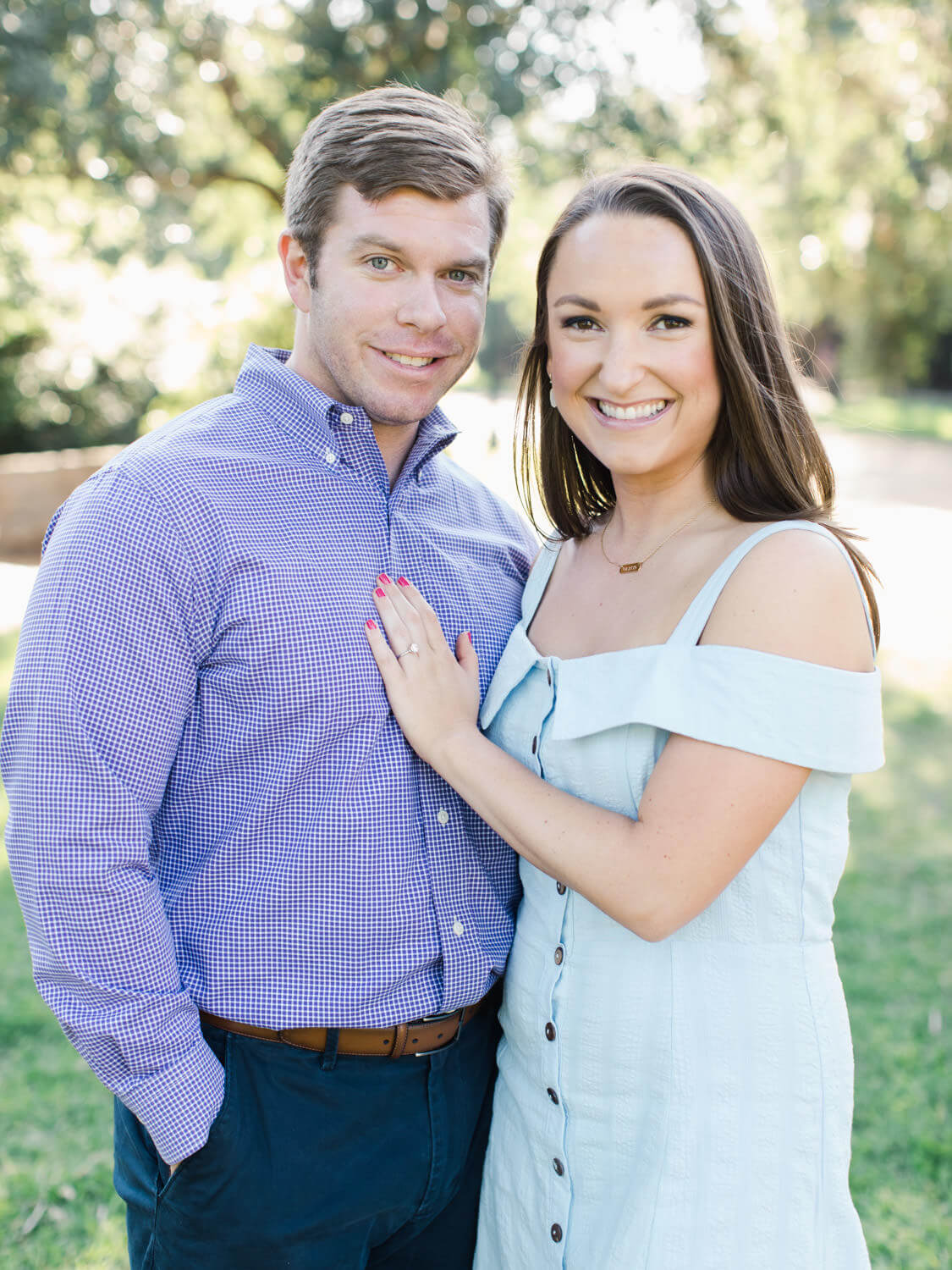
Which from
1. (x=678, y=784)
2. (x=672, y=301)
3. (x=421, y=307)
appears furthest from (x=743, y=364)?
(x=678, y=784)

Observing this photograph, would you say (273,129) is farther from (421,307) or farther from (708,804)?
(708,804)

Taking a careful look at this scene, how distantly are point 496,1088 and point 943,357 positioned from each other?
41.2 metres

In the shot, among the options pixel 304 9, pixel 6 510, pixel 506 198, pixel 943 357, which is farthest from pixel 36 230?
pixel 943 357

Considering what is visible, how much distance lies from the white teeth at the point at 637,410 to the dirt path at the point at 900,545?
41cm

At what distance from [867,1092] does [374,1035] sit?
2508 millimetres

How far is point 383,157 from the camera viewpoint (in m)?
2.20

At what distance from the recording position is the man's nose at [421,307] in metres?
2.25

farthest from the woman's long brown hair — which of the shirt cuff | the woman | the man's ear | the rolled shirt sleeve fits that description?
the shirt cuff

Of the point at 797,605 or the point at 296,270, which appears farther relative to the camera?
the point at 296,270

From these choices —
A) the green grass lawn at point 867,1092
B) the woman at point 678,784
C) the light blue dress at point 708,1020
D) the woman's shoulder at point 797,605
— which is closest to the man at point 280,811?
the woman at point 678,784

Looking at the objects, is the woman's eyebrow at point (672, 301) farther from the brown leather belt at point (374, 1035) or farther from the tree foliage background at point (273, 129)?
the tree foliage background at point (273, 129)

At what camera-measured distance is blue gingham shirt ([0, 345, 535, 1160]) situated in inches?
72.5

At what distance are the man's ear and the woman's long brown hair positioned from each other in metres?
0.54

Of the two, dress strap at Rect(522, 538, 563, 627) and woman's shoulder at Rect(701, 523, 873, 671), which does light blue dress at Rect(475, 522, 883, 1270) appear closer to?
woman's shoulder at Rect(701, 523, 873, 671)
